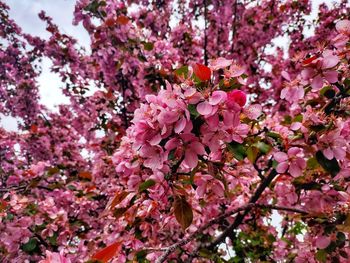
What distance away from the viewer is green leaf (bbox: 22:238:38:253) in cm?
271

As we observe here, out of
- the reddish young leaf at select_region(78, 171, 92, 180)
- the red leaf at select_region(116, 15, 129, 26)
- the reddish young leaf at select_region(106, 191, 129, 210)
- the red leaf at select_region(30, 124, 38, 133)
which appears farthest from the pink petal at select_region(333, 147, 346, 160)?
the red leaf at select_region(30, 124, 38, 133)

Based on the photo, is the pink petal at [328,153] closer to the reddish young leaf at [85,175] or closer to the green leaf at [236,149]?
the green leaf at [236,149]

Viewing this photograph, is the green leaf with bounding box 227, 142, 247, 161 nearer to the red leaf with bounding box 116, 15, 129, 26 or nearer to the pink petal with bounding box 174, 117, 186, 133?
the pink petal with bounding box 174, 117, 186, 133

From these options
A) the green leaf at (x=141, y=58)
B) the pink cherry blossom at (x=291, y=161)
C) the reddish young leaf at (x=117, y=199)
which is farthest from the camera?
the green leaf at (x=141, y=58)

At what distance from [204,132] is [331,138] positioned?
531mm

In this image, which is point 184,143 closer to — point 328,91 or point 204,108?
point 204,108

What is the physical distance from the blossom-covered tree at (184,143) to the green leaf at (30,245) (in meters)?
0.01

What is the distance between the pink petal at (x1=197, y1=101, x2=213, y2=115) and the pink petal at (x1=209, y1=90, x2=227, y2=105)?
15 mm

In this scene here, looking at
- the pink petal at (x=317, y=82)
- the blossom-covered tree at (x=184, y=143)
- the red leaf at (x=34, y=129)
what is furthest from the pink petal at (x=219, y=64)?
the red leaf at (x=34, y=129)

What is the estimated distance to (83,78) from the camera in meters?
5.77

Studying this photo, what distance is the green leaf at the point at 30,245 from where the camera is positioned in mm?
2713

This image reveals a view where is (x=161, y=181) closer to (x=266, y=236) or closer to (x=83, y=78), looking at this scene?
(x=266, y=236)

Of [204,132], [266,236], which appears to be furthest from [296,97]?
[266,236]

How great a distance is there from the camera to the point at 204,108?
1089 mm
